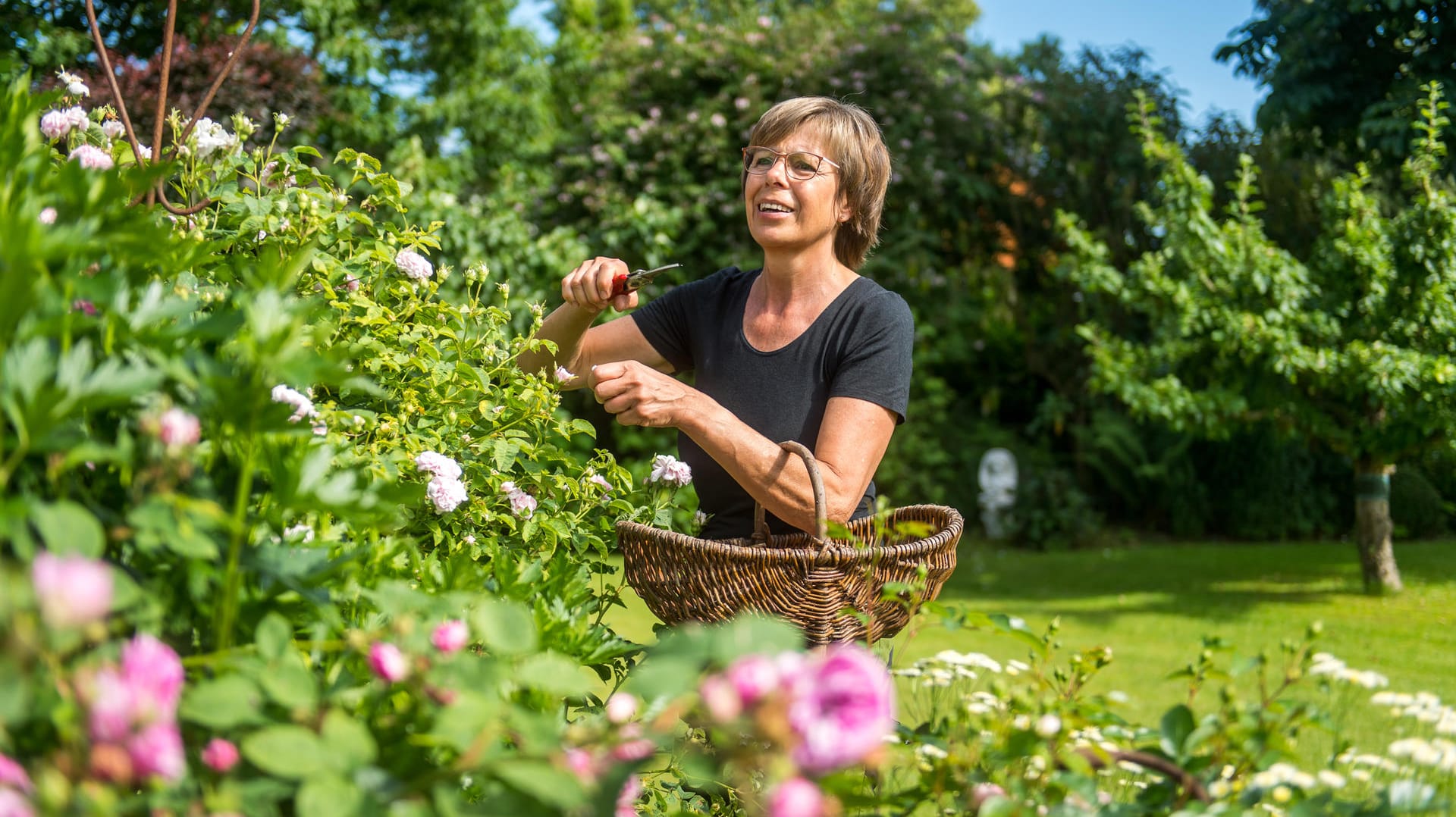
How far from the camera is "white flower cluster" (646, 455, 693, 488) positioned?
2.14 meters

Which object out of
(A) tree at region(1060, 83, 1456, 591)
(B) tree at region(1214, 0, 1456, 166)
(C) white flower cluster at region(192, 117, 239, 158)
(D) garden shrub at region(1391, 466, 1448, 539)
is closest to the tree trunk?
(A) tree at region(1060, 83, 1456, 591)

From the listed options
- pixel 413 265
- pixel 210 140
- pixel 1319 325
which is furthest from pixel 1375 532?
pixel 210 140

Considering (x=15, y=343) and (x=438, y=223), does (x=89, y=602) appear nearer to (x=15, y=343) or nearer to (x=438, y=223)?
(x=15, y=343)

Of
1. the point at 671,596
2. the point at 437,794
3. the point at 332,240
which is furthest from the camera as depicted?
the point at 332,240

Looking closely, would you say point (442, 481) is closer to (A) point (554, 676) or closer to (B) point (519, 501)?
(B) point (519, 501)

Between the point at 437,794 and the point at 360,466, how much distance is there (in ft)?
3.00

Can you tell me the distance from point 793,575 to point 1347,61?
771 cm

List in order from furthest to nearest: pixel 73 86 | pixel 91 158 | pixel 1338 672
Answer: pixel 73 86 → pixel 91 158 → pixel 1338 672

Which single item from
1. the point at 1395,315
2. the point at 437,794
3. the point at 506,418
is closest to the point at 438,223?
the point at 506,418

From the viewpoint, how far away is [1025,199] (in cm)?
1019

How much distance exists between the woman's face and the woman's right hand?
A: 0.94 ft

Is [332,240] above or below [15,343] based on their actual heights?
above

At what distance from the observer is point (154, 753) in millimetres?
561

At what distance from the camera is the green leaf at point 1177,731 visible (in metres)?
1.02
